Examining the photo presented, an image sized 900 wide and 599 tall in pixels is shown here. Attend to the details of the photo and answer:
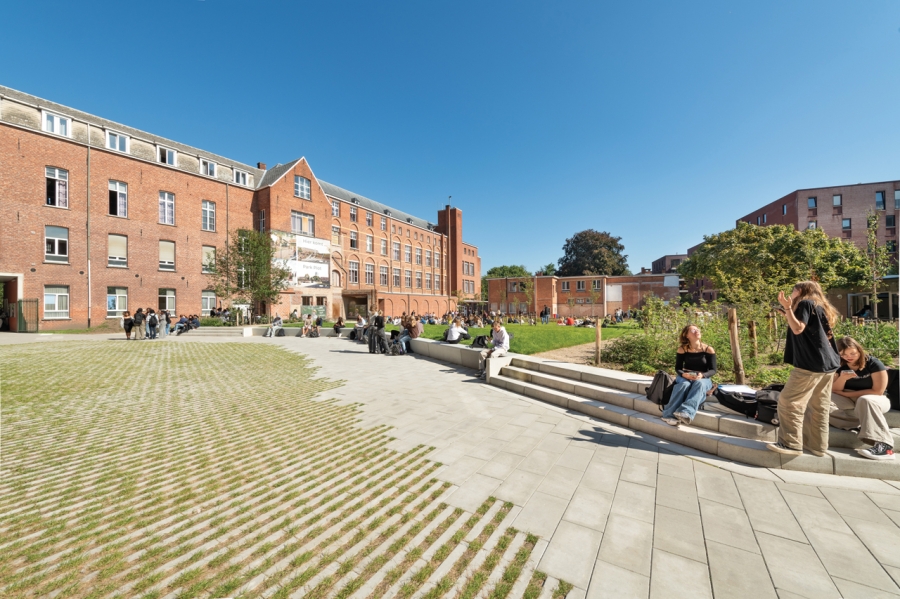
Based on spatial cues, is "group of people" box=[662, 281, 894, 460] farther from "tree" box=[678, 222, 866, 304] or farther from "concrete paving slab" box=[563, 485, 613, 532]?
"tree" box=[678, 222, 866, 304]

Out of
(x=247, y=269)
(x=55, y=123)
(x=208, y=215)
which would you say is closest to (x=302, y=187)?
(x=208, y=215)

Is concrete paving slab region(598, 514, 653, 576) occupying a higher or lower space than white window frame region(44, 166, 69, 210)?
lower

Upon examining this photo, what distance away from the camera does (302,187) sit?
35.7 metres

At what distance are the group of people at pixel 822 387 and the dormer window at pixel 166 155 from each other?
38022 millimetres

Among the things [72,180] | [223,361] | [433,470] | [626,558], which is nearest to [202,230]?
[72,180]

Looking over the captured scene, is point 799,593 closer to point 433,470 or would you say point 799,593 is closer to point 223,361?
point 433,470

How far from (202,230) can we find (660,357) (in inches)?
1364

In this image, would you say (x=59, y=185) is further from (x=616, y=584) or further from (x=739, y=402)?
(x=739, y=402)

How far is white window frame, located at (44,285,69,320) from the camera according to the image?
22578mm

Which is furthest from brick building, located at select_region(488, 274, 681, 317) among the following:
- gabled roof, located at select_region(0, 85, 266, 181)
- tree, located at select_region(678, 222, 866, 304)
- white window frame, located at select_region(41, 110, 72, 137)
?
white window frame, located at select_region(41, 110, 72, 137)

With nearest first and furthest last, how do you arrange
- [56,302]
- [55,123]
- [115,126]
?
[56,302] → [55,123] → [115,126]

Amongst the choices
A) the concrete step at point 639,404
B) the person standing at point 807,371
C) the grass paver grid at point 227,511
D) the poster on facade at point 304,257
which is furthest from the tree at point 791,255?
the poster on facade at point 304,257

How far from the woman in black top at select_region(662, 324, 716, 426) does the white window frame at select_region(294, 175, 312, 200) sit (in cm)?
3671

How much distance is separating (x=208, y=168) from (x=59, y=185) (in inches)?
392
